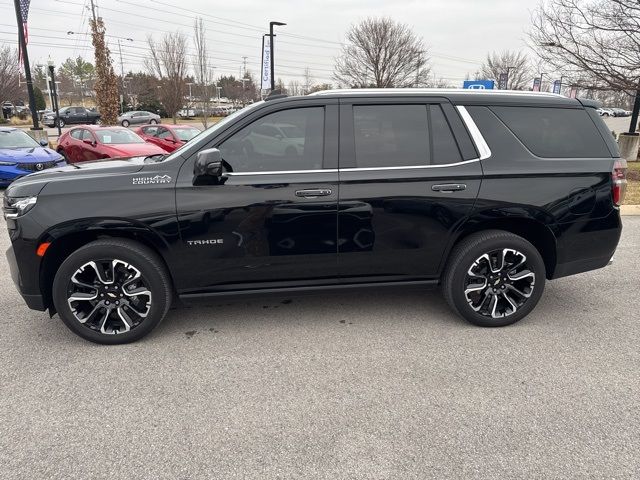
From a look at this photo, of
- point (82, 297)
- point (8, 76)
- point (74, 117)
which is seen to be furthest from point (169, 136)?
point (74, 117)

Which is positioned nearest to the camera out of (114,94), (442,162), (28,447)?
(28,447)

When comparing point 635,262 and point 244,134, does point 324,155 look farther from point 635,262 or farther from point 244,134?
point 635,262

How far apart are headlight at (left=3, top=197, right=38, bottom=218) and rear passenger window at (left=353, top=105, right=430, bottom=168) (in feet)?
7.71

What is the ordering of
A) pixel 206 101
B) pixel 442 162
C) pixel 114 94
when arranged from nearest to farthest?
pixel 442 162 → pixel 114 94 → pixel 206 101

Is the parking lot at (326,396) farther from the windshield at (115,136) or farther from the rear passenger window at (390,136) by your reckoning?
the windshield at (115,136)

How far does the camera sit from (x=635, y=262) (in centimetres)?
553

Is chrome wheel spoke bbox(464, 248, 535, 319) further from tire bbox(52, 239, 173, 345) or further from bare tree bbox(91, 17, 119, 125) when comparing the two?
bare tree bbox(91, 17, 119, 125)

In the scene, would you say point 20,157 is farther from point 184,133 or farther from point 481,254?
point 481,254

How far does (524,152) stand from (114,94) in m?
23.4

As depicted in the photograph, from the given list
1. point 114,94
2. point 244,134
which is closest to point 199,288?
point 244,134

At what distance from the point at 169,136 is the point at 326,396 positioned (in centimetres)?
1381

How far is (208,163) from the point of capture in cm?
312

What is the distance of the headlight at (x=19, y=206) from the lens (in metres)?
3.23

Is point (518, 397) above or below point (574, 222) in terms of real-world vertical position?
below
